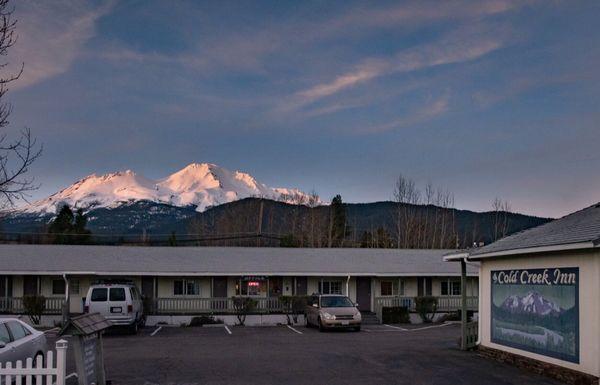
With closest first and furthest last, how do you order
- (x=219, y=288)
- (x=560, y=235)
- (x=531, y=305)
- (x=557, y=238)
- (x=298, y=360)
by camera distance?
(x=557, y=238) < (x=560, y=235) < (x=531, y=305) < (x=298, y=360) < (x=219, y=288)

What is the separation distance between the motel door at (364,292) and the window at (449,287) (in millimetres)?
4190

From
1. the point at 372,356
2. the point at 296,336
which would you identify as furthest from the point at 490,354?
the point at 296,336

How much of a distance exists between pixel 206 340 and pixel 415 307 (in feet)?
48.6

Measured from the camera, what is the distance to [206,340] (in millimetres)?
24266

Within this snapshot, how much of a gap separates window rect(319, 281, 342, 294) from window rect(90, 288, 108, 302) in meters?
14.1

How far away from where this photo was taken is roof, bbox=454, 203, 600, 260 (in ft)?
45.4

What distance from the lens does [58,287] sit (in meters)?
35.4

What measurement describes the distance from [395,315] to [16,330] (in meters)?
23.3

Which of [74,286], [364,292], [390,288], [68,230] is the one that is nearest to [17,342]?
[74,286]

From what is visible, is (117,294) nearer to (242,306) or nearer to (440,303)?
(242,306)

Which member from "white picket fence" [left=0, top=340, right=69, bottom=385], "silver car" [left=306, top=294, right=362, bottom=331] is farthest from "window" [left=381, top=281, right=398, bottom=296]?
"white picket fence" [left=0, top=340, right=69, bottom=385]

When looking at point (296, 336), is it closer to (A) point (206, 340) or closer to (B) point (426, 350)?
(A) point (206, 340)

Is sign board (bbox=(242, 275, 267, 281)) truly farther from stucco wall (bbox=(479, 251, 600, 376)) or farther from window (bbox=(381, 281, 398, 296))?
stucco wall (bbox=(479, 251, 600, 376))

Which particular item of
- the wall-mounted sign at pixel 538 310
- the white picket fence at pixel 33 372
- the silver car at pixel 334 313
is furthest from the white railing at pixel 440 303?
the white picket fence at pixel 33 372
